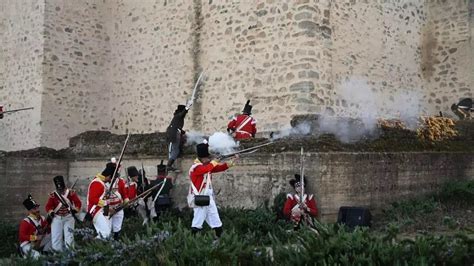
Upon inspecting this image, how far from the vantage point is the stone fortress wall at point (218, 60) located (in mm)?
12758

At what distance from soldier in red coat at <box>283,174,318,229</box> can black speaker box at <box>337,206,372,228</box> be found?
0.39 meters

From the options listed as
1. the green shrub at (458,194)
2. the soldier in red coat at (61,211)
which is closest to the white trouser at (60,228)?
the soldier in red coat at (61,211)

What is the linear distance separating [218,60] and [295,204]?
19.7 ft

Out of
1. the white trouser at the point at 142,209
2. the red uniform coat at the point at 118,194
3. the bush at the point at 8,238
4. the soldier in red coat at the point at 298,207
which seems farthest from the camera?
the bush at the point at 8,238

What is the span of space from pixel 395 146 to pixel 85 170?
6407mm

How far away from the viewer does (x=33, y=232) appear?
32.6 ft

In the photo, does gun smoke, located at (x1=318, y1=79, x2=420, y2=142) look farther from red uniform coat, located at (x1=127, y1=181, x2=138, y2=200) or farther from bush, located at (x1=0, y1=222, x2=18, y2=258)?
bush, located at (x1=0, y1=222, x2=18, y2=258)

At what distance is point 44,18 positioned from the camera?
16.2 metres

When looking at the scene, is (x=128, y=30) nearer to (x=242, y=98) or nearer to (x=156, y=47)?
(x=156, y=47)

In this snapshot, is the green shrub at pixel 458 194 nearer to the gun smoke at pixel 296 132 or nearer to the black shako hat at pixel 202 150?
the gun smoke at pixel 296 132

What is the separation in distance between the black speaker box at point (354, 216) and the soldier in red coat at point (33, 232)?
14.9 ft

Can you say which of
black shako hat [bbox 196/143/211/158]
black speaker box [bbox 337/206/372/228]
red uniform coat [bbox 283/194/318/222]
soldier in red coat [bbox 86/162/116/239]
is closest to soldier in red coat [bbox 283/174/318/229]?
red uniform coat [bbox 283/194/318/222]

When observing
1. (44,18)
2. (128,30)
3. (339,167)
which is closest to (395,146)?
(339,167)

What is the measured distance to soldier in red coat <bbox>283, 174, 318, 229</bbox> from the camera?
859 centimetres
